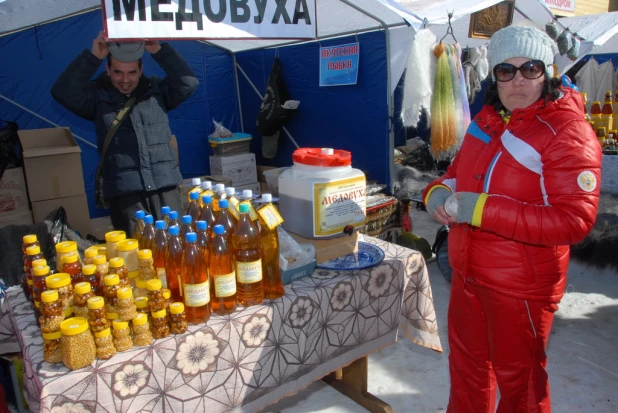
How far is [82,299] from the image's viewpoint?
126 centimetres

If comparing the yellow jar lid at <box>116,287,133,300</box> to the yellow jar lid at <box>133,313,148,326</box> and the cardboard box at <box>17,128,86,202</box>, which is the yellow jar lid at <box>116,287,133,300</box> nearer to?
the yellow jar lid at <box>133,313,148,326</box>

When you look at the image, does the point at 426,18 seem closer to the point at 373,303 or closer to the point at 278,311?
the point at 373,303

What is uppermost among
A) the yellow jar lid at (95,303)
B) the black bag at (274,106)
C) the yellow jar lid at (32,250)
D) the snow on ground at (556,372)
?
the black bag at (274,106)

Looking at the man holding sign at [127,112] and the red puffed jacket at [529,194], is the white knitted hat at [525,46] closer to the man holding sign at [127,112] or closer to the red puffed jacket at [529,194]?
the red puffed jacket at [529,194]

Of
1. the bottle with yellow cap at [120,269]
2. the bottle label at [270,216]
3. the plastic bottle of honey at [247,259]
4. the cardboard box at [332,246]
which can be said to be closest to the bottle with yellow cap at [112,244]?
the bottle with yellow cap at [120,269]

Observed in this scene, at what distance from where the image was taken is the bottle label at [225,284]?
1399mm

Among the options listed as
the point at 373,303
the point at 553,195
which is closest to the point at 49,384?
the point at 373,303

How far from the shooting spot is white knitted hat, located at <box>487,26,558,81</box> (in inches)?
54.2

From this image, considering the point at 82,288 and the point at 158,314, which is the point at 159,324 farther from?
the point at 82,288

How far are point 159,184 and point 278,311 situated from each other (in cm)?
149

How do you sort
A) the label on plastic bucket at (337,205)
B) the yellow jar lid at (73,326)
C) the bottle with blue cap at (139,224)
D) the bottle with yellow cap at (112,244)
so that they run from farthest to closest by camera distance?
1. the label on plastic bucket at (337,205)
2. the bottle with blue cap at (139,224)
3. the bottle with yellow cap at (112,244)
4. the yellow jar lid at (73,326)

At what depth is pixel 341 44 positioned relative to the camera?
4.39m

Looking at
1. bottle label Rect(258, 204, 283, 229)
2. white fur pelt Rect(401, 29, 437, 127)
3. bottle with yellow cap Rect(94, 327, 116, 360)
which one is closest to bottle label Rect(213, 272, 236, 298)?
bottle label Rect(258, 204, 283, 229)

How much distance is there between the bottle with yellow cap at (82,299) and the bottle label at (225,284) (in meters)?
0.36
